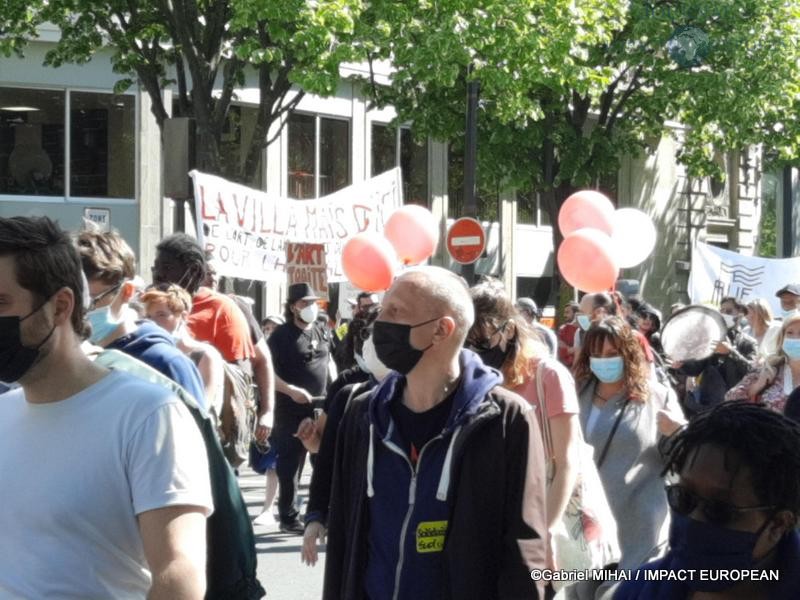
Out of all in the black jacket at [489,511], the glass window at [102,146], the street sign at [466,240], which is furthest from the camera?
the glass window at [102,146]

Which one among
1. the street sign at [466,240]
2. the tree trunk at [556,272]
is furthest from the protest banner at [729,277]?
the street sign at [466,240]

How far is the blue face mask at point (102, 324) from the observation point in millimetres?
4742

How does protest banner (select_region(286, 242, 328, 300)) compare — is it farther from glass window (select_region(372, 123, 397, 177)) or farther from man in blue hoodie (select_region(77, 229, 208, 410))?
glass window (select_region(372, 123, 397, 177))

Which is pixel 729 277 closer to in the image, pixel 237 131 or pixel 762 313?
pixel 237 131

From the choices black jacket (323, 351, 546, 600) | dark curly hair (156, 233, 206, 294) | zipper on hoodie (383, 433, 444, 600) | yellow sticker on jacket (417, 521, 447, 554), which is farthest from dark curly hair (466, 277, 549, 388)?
dark curly hair (156, 233, 206, 294)

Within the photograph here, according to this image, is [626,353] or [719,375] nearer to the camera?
[626,353]

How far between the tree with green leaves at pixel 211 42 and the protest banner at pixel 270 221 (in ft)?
4.58

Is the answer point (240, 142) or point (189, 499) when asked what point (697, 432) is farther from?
point (240, 142)

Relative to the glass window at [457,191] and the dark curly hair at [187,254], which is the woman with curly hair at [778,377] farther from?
the glass window at [457,191]

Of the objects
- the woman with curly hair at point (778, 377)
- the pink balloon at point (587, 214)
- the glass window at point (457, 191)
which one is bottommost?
the woman with curly hair at point (778, 377)

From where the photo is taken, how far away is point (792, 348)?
320 inches

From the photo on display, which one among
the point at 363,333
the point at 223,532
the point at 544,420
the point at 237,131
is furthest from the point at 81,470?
the point at 237,131

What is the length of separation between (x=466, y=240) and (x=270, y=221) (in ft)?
12.0

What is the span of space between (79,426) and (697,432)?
1.28 meters
